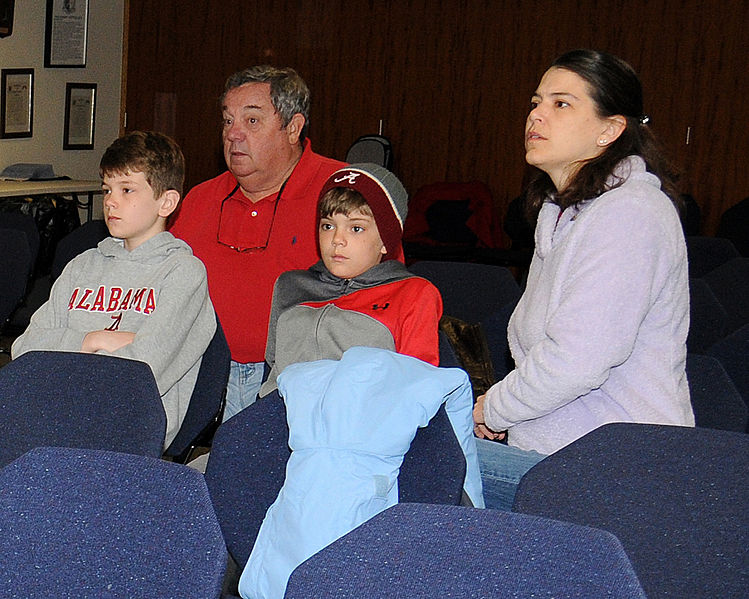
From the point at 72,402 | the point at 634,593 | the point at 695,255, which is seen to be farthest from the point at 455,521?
the point at 695,255

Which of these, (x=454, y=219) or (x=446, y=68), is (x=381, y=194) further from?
(x=446, y=68)

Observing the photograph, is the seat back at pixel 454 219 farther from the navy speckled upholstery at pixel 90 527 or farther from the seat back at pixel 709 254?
the navy speckled upholstery at pixel 90 527

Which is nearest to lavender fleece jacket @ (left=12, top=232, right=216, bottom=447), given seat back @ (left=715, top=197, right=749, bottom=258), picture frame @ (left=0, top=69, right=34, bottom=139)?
seat back @ (left=715, top=197, right=749, bottom=258)

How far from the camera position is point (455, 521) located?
131cm

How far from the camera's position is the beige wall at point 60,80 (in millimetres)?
7336

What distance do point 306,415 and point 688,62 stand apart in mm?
6073

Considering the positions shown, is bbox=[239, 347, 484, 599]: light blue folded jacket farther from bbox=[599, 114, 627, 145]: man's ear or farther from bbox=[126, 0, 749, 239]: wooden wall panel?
bbox=[126, 0, 749, 239]: wooden wall panel

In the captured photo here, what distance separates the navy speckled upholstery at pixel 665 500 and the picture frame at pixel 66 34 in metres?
6.88

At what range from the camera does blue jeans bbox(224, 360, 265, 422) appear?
2.95 metres

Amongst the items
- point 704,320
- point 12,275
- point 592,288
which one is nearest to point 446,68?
point 12,275

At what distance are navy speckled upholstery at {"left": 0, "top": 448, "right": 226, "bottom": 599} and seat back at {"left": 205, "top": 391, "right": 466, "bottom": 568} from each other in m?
0.47

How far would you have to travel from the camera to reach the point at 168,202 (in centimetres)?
281

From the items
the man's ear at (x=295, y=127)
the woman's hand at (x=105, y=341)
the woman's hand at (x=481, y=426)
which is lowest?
the woman's hand at (x=481, y=426)

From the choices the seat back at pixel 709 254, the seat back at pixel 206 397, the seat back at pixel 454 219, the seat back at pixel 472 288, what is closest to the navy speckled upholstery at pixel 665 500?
the seat back at pixel 206 397
